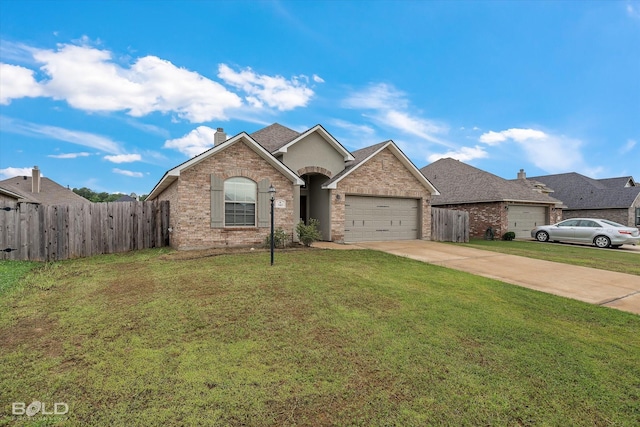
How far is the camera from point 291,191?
1309cm

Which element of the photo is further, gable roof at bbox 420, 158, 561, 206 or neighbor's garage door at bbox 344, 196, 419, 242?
gable roof at bbox 420, 158, 561, 206

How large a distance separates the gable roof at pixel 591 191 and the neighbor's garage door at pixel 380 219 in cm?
2451

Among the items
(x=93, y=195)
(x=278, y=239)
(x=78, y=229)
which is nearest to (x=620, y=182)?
(x=278, y=239)

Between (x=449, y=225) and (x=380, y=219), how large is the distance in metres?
4.37

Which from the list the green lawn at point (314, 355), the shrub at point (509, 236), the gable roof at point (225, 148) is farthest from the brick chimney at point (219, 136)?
the shrub at point (509, 236)

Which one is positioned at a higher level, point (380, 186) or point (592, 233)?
point (380, 186)

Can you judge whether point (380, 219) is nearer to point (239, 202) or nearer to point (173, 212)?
point (239, 202)

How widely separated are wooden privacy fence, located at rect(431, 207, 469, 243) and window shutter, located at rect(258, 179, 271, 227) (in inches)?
365

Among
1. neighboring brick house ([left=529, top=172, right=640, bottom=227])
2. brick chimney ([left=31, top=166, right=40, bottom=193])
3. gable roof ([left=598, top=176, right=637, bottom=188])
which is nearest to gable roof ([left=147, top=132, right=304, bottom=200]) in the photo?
brick chimney ([left=31, top=166, right=40, bottom=193])

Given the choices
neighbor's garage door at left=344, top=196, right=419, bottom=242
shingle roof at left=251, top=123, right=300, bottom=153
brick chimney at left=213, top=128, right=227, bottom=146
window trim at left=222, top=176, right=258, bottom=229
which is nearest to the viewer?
window trim at left=222, top=176, right=258, bottom=229

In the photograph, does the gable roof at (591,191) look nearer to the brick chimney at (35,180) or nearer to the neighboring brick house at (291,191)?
the neighboring brick house at (291,191)

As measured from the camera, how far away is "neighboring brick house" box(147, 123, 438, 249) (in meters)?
11.5

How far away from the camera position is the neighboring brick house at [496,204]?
20.6 metres

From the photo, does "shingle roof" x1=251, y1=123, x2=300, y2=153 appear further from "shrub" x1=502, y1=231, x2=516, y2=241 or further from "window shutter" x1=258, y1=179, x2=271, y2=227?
"shrub" x1=502, y1=231, x2=516, y2=241
